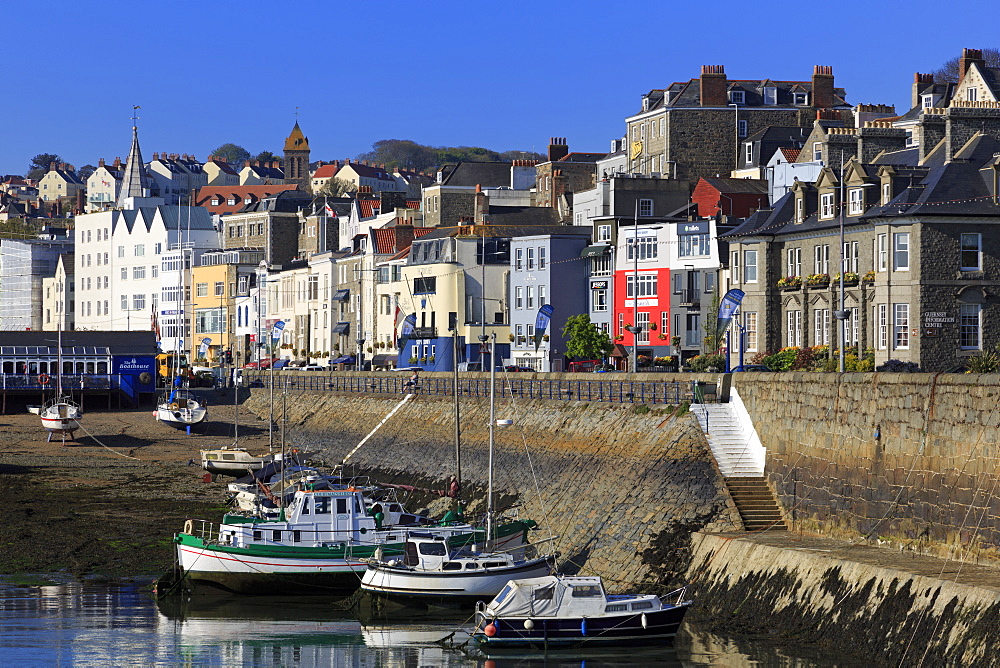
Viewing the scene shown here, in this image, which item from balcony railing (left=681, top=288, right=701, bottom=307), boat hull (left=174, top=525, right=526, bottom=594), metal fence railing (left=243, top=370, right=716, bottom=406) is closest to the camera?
boat hull (left=174, top=525, right=526, bottom=594)

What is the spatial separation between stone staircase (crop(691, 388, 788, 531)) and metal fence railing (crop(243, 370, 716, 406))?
4.79 ft

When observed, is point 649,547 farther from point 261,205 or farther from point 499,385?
point 261,205

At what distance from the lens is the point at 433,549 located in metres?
36.6

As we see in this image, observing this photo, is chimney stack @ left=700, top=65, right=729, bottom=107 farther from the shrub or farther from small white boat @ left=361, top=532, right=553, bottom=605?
small white boat @ left=361, top=532, right=553, bottom=605

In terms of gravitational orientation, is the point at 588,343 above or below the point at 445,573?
above

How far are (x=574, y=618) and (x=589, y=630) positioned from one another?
39cm

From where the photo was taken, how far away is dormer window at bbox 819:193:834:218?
2475 inches

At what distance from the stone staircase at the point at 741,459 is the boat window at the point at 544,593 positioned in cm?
690

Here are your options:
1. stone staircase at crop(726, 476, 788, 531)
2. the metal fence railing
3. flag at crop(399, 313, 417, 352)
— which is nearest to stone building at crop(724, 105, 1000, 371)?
the metal fence railing

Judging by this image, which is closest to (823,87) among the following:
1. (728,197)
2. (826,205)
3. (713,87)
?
(713,87)

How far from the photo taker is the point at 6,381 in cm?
8356

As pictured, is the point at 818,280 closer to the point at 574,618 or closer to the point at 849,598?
the point at 574,618

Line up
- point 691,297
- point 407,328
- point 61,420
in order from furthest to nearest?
→ 1. point 407,328
2. point 691,297
3. point 61,420

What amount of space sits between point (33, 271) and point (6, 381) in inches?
3397
